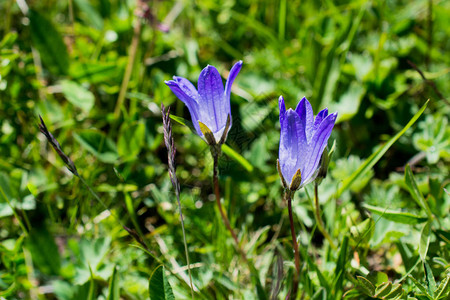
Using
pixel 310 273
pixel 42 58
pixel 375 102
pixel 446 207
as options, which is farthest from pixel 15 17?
pixel 446 207

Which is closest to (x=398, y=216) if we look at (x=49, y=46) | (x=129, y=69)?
(x=129, y=69)

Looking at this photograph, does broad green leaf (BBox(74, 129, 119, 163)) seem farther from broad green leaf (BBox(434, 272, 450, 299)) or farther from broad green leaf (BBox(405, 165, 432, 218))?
broad green leaf (BBox(434, 272, 450, 299))

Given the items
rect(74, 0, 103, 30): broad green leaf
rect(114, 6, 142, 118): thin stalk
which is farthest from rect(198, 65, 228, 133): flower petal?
rect(74, 0, 103, 30): broad green leaf

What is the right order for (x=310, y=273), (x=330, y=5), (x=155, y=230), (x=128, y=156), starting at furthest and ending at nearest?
(x=330, y=5)
(x=128, y=156)
(x=155, y=230)
(x=310, y=273)

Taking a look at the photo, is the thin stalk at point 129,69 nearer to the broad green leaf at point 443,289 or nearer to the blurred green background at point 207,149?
the blurred green background at point 207,149

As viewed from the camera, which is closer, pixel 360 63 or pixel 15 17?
pixel 360 63

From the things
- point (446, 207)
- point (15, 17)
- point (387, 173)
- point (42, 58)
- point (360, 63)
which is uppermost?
point (15, 17)

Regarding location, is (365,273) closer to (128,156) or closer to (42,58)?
(128,156)

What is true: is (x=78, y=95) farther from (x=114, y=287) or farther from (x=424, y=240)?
(x=424, y=240)
